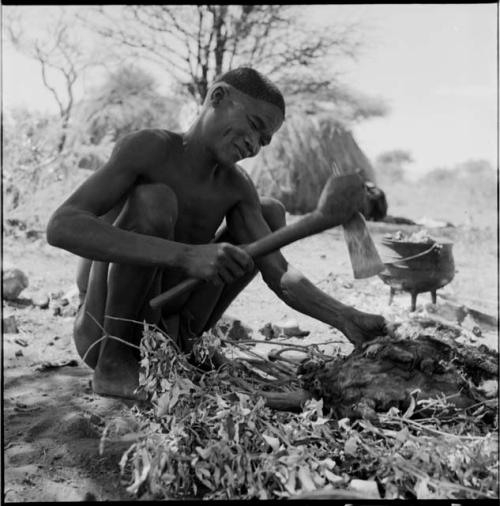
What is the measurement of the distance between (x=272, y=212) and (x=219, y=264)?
0.78m

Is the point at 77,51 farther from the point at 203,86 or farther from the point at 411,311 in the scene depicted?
the point at 411,311

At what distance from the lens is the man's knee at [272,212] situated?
311cm

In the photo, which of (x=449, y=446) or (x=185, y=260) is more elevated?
(x=185, y=260)

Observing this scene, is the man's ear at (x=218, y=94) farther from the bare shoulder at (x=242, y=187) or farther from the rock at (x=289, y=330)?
the rock at (x=289, y=330)

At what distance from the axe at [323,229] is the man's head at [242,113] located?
1.46ft

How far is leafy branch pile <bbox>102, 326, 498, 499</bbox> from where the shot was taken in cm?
204

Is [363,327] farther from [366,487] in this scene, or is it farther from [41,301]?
[41,301]

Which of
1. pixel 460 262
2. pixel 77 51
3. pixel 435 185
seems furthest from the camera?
pixel 435 185

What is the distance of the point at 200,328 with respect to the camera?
3.16 metres

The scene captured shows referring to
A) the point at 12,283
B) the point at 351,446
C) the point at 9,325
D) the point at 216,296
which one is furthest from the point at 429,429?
the point at 12,283

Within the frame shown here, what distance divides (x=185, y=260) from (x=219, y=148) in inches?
21.5

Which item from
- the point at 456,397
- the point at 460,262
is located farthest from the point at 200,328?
the point at 460,262

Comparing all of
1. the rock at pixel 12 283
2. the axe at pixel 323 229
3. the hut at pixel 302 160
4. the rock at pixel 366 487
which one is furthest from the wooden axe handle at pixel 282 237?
the hut at pixel 302 160

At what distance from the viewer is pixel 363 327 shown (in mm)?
2707
